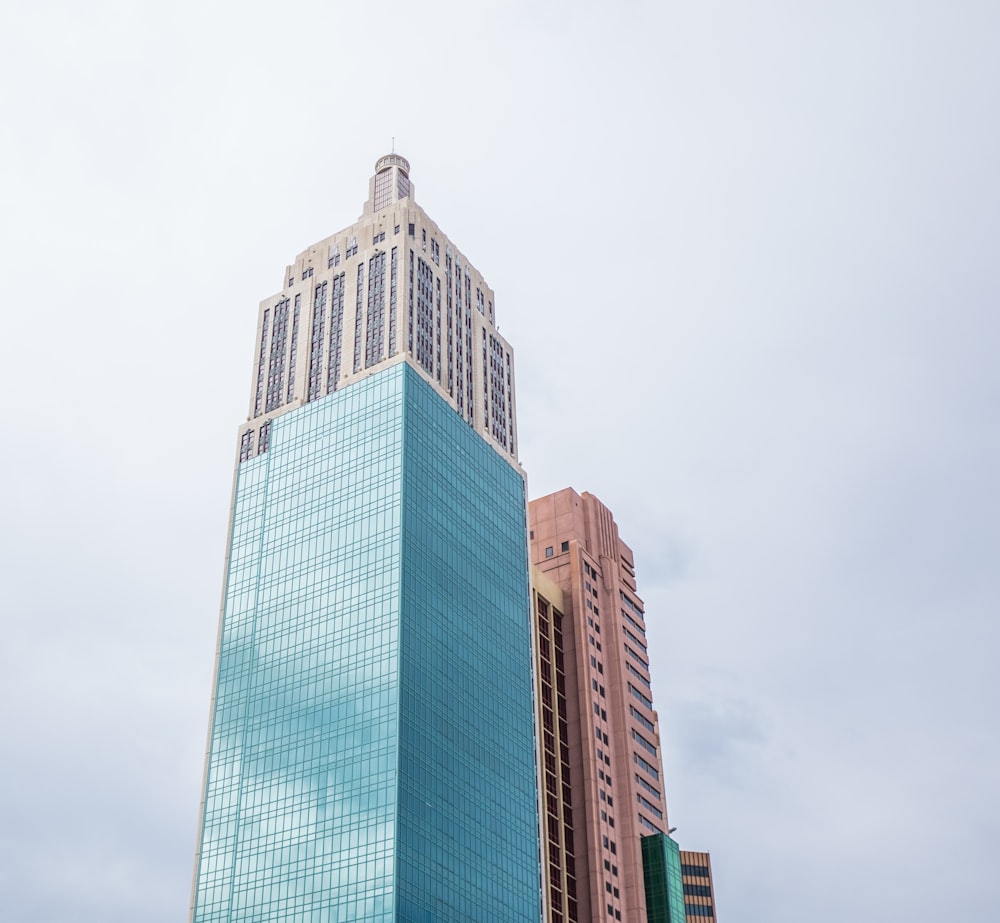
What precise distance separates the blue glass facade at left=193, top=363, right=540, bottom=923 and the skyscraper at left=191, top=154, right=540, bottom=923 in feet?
0.90

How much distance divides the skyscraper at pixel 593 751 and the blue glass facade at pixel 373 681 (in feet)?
46.3

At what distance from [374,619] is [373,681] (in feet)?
25.9

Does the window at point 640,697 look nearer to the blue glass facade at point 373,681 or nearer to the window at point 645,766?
the window at point 645,766

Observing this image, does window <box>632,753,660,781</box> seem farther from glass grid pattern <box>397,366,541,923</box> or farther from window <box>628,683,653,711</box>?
glass grid pattern <box>397,366,541,923</box>

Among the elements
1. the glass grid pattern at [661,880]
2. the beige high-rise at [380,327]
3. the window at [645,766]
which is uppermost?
the beige high-rise at [380,327]

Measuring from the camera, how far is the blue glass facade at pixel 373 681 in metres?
136

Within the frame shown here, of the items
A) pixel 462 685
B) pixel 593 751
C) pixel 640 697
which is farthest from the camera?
pixel 640 697

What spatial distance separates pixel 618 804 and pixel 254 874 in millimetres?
60114

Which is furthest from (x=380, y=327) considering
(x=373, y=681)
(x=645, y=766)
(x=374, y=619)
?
(x=645, y=766)

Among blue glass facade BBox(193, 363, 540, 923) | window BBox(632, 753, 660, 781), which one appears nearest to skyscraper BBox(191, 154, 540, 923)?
blue glass facade BBox(193, 363, 540, 923)

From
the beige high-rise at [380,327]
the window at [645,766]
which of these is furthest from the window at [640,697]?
the beige high-rise at [380,327]

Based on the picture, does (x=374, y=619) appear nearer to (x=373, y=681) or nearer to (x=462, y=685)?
(x=373, y=681)

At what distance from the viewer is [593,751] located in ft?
592

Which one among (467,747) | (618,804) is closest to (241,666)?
(467,747)
